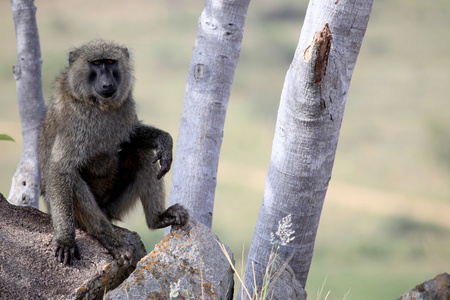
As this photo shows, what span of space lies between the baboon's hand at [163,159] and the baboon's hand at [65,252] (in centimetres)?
82

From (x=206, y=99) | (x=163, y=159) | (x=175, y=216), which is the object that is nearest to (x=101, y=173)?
(x=163, y=159)

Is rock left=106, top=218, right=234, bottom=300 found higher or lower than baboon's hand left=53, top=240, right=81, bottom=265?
higher

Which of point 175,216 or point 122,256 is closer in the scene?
point 122,256

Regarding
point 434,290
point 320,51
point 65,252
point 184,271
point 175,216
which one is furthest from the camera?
point 175,216

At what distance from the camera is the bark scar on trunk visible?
9.78 feet

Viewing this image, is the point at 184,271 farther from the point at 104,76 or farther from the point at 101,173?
the point at 104,76

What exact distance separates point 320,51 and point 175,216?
5.21ft

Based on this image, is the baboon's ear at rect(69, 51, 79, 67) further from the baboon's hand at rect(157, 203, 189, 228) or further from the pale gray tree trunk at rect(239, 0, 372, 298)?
the pale gray tree trunk at rect(239, 0, 372, 298)

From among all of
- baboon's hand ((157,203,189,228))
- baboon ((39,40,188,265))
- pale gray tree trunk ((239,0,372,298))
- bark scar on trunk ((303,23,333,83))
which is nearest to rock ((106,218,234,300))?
baboon's hand ((157,203,189,228))

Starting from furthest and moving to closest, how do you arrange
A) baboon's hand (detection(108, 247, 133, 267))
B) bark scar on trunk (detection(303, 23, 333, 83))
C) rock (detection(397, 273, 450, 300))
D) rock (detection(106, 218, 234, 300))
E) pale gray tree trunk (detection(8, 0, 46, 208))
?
pale gray tree trunk (detection(8, 0, 46, 208)) → baboon's hand (detection(108, 247, 133, 267)) → rock (detection(106, 218, 234, 300)) → bark scar on trunk (detection(303, 23, 333, 83)) → rock (detection(397, 273, 450, 300))

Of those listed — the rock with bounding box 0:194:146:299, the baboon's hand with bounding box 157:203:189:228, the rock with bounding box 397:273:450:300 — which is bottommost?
the rock with bounding box 0:194:146:299

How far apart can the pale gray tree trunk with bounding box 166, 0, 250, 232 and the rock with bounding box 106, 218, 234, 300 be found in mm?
906

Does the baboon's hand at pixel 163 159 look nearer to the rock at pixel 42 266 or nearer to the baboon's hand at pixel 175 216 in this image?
the baboon's hand at pixel 175 216

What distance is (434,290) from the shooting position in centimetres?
283
